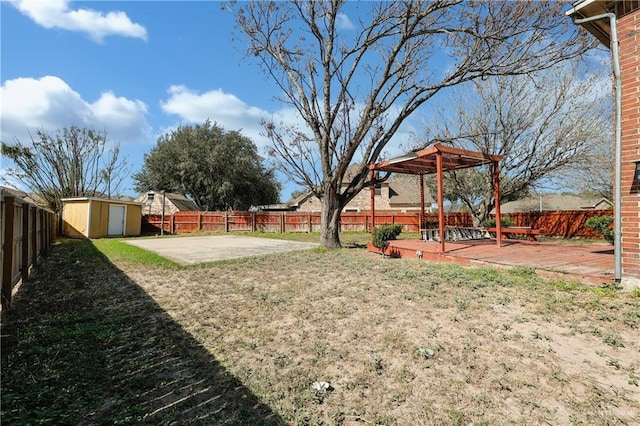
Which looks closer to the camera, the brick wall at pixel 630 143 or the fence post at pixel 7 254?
the brick wall at pixel 630 143

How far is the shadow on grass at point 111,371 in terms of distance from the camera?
2018 mm

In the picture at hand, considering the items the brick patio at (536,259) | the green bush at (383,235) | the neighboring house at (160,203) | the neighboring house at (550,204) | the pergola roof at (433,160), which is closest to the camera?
the brick patio at (536,259)

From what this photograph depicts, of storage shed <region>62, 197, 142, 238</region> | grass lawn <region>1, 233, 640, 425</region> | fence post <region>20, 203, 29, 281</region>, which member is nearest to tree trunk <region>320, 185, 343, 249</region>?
grass lawn <region>1, 233, 640, 425</region>

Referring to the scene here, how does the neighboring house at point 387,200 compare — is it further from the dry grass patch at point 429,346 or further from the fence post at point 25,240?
the dry grass patch at point 429,346

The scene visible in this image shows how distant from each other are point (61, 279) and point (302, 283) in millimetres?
4902

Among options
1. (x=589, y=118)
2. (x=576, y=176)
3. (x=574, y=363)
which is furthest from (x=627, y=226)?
(x=576, y=176)

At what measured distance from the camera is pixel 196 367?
2.65 metres

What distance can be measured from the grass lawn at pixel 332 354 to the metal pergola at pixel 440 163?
104 inches

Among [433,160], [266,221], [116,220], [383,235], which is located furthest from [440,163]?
[116,220]

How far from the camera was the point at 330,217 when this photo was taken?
10.8 m

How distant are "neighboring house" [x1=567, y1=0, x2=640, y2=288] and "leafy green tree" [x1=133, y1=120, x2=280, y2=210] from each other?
994 inches

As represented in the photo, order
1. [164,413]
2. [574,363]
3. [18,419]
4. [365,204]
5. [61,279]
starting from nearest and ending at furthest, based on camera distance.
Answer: [18,419] < [164,413] < [574,363] < [61,279] < [365,204]

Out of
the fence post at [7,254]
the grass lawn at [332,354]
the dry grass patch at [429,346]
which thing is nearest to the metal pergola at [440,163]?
the dry grass patch at [429,346]

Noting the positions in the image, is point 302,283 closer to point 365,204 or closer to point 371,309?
point 371,309
